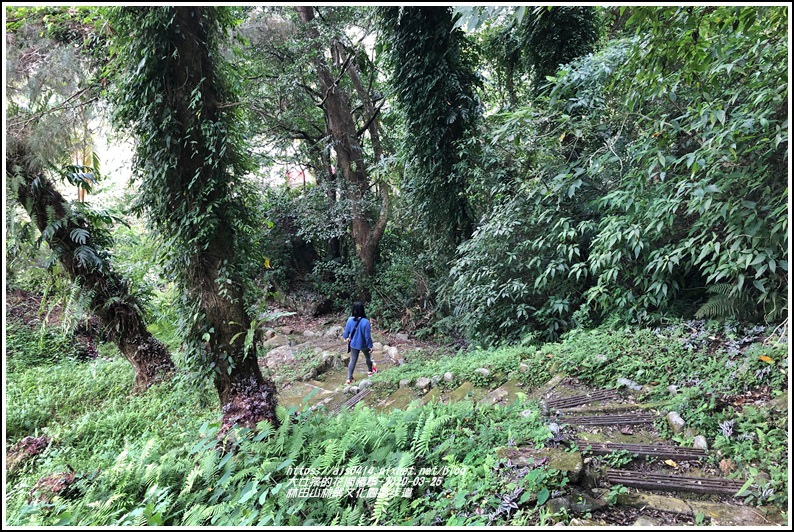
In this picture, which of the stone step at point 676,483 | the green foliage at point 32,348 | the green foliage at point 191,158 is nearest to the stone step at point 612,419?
the stone step at point 676,483

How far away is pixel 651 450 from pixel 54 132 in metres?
5.89

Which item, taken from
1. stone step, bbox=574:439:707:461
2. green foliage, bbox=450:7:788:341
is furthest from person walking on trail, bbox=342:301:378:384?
stone step, bbox=574:439:707:461

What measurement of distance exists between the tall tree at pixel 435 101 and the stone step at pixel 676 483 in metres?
5.48

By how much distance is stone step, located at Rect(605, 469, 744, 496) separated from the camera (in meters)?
2.04

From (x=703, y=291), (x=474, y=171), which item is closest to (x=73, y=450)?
(x=474, y=171)

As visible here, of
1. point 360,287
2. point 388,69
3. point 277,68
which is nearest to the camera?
point 388,69

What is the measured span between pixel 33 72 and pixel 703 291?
302 inches

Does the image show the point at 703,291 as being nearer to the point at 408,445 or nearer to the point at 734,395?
the point at 734,395

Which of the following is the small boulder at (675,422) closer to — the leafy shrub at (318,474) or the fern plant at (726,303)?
the leafy shrub at (318,474)

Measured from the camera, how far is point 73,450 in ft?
12.2

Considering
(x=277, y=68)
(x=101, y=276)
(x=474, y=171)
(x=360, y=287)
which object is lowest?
(x=360, y=287)

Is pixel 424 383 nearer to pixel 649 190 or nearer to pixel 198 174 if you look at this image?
pixel 198 174

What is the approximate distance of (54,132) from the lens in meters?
3.86

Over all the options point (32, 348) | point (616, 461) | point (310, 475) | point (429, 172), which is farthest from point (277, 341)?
point (616, 461)
